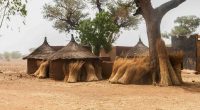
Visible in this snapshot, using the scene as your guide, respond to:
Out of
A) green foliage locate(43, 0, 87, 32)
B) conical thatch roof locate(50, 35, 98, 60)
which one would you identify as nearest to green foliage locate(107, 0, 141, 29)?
green foliage locate(43, 0, 87, 32)

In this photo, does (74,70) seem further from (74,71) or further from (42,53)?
(42,53)

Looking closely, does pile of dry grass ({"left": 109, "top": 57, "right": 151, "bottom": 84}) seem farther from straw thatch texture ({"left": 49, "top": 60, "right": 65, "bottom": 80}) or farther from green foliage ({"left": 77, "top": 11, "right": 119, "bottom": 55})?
green foliage ({"left": 77, "top": 11, "right": 119, "bottom": 55})

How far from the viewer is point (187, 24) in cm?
5425

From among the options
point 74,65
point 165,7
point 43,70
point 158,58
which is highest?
point 165,7

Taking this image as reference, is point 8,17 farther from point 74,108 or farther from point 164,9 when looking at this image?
point 74,108

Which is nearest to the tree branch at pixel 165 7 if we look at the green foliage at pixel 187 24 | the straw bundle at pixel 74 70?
the straw bundle at pixel 74 70

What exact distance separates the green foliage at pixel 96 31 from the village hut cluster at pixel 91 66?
9.69ft

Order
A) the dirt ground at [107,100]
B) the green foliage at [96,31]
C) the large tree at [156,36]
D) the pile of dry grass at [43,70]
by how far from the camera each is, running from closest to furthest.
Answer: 1. the dirt ground at [107,100]
2. the large tree at [156,36]
3. the pile of dry grass at [43,70]
4. the green foliage at [96,31]

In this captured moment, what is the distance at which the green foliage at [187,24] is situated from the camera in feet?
175

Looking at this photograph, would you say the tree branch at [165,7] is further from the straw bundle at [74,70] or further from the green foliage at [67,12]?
the green foliage at [67,12]

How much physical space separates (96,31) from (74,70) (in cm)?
793

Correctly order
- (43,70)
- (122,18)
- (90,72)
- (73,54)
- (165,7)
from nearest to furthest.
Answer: (165,7), (90,72), (73,54), (43,70), (122,18)

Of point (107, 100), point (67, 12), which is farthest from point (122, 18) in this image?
point (107, 100)

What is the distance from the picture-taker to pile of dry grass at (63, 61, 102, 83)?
20328 millimetres
